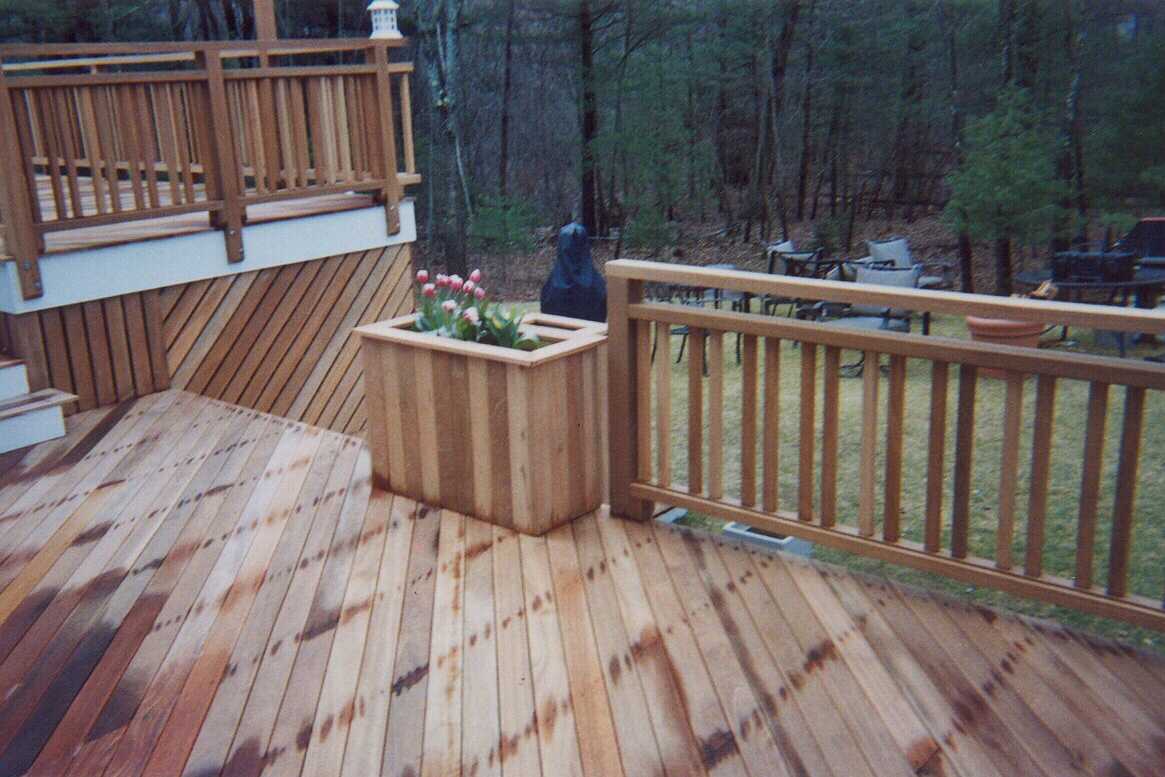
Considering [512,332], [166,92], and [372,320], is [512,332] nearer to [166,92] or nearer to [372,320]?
[166,92]

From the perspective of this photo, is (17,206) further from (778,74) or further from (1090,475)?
(778,74)

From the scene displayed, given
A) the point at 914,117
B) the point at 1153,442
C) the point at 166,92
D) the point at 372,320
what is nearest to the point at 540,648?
the point at 166,92

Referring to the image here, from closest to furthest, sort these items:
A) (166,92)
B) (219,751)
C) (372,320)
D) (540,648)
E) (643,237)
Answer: (219,751)
(540,648)
(166,92)
(372,320)
(643,237)

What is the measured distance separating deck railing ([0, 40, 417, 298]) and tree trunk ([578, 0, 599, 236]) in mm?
12945

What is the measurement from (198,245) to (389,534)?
8.68 ft

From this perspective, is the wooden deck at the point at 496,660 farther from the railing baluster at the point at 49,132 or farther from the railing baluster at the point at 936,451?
the railing baluster at the point at 49,132

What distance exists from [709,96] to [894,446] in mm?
17780

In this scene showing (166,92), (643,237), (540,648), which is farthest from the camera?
(643,237)

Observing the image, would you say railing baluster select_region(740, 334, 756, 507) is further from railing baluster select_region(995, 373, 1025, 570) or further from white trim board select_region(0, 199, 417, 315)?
white trim board select_region(0, 199, 417, 315)

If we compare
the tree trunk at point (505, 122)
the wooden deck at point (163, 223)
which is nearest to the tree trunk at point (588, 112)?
the tree trunk at point (505, 122)

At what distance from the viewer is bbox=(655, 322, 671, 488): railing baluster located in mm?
3355

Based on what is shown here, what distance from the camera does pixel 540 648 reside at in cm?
283

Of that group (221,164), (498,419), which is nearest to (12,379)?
(221,164)

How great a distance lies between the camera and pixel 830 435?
10.1 feet
